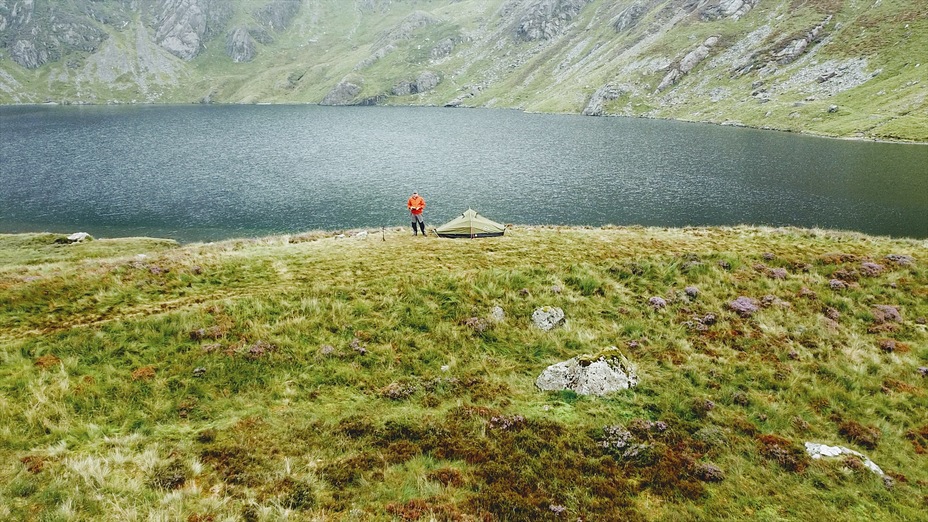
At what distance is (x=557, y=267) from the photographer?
27.8m

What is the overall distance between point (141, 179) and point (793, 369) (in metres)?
113

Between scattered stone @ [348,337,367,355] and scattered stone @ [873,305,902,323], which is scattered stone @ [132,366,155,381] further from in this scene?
scattered stone @ [873,305,902,323]

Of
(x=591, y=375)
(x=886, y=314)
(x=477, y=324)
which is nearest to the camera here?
(x=591, y=375)

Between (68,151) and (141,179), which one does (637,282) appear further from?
(68,151)

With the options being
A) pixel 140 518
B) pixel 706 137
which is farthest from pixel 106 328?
pixel 706 137

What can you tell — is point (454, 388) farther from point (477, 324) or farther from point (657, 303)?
point (657, 303)

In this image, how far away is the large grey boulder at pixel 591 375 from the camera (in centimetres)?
1825

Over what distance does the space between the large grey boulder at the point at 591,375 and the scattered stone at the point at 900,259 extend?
23.9 metres

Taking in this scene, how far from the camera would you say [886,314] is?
24.2 metres

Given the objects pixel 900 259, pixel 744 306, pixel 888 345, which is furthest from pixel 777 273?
pixel 900 259

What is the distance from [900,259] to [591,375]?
26745 mm

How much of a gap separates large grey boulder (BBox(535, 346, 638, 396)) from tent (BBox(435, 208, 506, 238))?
16.4 m

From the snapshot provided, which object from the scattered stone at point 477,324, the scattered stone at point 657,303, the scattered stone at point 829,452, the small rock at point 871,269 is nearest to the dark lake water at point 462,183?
the small rock at point 871,269

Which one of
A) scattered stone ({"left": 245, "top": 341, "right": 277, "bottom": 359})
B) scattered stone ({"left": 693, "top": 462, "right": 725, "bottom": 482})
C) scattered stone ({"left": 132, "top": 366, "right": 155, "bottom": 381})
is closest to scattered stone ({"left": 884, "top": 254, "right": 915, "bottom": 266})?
scattered stone ({"left": 693, "top": 462, "right": 725, "bottom": 482})
